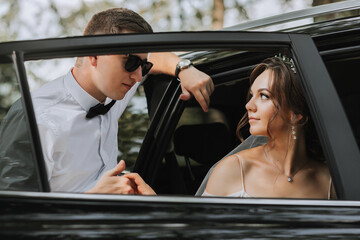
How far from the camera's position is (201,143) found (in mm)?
2723

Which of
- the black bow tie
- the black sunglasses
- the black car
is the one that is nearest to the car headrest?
the black bow tie

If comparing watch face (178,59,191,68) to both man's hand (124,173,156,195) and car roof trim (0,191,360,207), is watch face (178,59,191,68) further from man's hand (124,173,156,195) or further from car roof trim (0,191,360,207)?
car roof trim (0,191,360,207)

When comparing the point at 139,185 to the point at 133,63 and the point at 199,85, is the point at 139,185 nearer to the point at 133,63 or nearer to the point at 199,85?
the point at 133,63

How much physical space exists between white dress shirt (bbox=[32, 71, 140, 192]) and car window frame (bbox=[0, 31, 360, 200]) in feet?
1.22

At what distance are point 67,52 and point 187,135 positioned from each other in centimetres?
131

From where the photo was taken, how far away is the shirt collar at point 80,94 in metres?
2.23

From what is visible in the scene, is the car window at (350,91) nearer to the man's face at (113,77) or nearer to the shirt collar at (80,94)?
the man's face at (113,77)

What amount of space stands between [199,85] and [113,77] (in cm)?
36

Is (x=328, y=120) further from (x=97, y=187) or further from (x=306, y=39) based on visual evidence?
(x=97, y=187)

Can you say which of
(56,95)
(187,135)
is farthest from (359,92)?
(56,95)

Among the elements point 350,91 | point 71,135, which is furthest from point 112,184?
point 350,91

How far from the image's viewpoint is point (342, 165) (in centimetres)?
147

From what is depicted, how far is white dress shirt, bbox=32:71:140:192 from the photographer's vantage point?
1928mm

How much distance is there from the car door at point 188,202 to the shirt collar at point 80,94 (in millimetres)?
709
